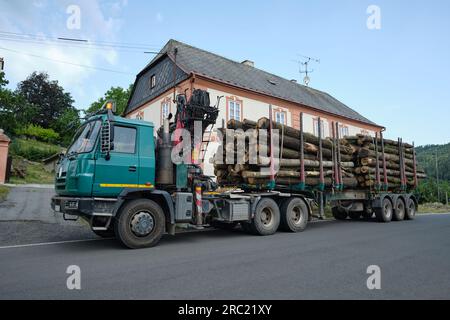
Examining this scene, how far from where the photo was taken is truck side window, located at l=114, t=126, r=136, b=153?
6969 millimetres

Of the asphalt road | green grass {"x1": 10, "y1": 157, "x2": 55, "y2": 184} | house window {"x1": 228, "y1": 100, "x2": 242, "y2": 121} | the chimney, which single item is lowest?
the asphalt road

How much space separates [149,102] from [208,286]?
21.4 m

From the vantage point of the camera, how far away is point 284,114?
2450 cm

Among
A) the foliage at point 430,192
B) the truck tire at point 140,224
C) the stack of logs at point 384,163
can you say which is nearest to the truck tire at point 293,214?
the truck tire at point 140,224

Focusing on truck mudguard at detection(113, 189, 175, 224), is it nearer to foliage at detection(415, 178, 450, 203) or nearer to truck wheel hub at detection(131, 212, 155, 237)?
truck wheel hub at detection(131, 212, 155, 237)

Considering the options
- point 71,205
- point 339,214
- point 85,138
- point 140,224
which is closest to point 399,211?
point 339,214

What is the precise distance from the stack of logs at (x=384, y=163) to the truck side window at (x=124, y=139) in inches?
360

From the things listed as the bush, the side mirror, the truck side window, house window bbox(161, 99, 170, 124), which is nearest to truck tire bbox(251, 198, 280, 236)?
the truck side window

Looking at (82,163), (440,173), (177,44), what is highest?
(177,44)

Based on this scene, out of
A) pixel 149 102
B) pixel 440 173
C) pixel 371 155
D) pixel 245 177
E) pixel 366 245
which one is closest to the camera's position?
pixel 366 245

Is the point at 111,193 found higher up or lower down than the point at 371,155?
lower down

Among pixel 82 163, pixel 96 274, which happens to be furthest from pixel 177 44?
pixel 96 274

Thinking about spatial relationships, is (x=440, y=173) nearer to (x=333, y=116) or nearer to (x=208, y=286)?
(x=333, y=116)

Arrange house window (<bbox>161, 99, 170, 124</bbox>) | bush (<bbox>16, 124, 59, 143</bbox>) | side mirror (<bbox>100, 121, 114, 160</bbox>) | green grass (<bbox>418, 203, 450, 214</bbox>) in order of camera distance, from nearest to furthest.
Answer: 1. side mirror (<bbox>100, 121, 114, 160</bbox>)
2. house window (<bbox>161, 99, 170, 124</bbox>)
3. green grass (<bbox>418, 203, 450, 214</bbox>)
4. bush (<bbox>16, 124, 59, 143</bbox>)
